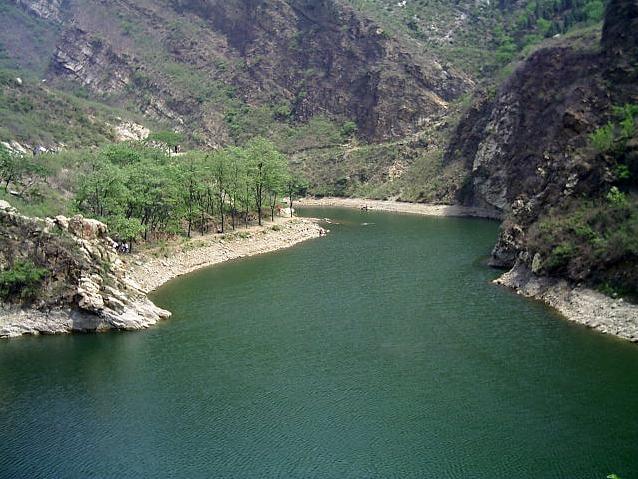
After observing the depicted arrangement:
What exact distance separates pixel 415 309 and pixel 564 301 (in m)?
11.2

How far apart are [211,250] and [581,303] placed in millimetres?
41496

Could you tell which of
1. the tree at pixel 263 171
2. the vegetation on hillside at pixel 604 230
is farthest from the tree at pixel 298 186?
the vegetation on hillside at pixel 604 230

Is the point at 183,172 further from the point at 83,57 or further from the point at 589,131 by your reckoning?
the point at 83,57

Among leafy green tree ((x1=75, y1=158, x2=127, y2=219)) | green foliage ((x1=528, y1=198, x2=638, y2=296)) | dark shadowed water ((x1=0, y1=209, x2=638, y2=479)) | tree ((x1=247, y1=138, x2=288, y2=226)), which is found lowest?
dark shadowed water ((x1=0, y1=209, x2=638, y2=479))

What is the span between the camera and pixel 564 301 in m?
49.5

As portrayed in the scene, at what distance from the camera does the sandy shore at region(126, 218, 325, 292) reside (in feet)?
208

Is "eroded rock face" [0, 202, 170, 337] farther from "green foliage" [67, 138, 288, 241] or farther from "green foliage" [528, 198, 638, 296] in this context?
"green foliage" [528, 198, 638, 296]

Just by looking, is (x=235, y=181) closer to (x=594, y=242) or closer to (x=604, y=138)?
(x=604, y=138)

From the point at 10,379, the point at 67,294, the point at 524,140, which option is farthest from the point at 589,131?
the point at 10,379

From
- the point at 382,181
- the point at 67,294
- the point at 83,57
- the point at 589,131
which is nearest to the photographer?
the point at 67,294

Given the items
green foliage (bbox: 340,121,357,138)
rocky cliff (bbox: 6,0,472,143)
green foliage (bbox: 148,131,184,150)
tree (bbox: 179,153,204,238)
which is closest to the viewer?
tree (bbox: 179,153,204,238)

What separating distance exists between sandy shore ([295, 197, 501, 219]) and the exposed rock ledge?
176 feet

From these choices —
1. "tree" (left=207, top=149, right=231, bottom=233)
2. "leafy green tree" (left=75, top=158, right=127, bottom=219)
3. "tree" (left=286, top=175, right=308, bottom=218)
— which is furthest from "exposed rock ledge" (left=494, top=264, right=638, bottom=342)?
"tree" (left=286, top=175, right=308, bottom=218)

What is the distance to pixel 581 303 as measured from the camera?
4766 cm
